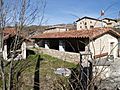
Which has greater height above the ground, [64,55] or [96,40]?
[96,40]

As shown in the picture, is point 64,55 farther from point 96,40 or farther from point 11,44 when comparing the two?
point 11,44

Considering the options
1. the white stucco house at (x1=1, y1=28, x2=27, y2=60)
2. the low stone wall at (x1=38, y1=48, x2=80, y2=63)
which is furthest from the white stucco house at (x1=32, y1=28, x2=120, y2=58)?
the white stucco house at (x1=1, y1=28, x2=27, y2=60)

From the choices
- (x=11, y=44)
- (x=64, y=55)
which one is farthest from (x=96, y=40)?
(x=11, y=44)

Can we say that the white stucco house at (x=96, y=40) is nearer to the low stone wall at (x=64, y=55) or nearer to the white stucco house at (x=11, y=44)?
the low stone wall at (x=64, y=55)

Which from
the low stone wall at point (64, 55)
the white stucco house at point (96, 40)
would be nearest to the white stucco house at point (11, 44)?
the low stone wall at point (64, 55)

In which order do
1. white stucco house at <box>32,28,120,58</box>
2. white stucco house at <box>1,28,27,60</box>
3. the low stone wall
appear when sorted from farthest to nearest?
white stucco house at <box>32,28,120,58</box> < the low stone wall < white stucco house at <box>1,28,27,60</box>

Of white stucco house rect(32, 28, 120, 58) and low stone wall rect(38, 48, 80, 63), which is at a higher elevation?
white stucco house rect(32, 28, 120, 58)

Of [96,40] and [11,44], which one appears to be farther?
[96,40]

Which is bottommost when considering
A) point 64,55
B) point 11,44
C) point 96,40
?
point 64,55

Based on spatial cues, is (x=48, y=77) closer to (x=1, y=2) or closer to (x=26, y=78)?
(x=26, y=78)

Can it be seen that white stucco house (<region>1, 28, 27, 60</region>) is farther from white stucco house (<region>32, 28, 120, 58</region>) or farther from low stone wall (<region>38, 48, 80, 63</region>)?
white stucco house (<region>32, 28, 120, 58</region>)

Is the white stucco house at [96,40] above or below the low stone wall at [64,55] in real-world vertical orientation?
above

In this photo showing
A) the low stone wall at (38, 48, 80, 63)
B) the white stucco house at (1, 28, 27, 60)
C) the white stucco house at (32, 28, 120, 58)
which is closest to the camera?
the white stucco house at (1, 28, 27, 60)

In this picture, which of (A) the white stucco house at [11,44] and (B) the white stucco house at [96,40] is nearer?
(A) the white stucco house at [11,44]
